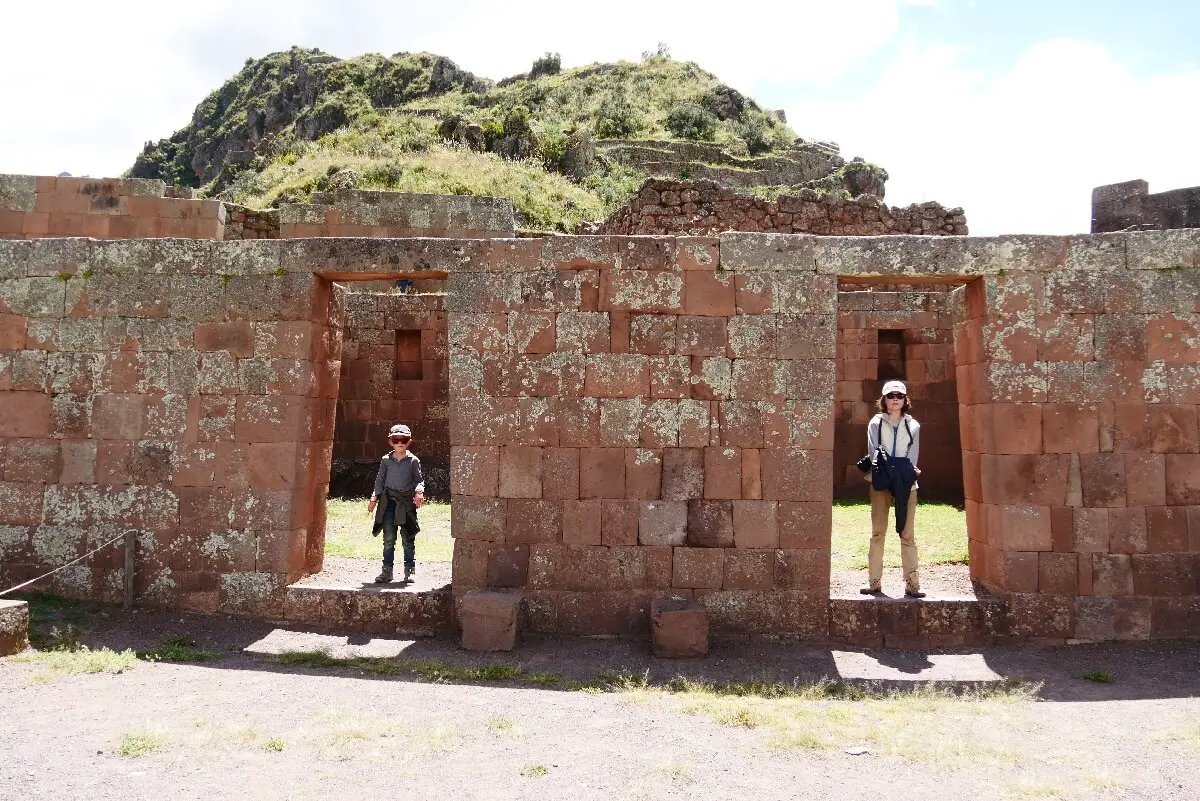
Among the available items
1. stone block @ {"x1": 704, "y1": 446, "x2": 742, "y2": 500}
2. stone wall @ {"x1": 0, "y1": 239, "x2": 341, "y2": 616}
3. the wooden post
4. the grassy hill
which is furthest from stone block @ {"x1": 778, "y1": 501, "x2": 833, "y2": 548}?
the grassy hill

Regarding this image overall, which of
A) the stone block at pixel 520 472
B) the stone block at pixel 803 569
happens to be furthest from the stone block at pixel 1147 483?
the stone block at pixel 520 472

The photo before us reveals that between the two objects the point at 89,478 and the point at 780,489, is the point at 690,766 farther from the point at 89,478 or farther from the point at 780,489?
the point at 89,478

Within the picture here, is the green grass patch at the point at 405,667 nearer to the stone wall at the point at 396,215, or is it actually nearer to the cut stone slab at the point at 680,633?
the cut stone slab at the point at 680,633

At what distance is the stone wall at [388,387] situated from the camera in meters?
14.0

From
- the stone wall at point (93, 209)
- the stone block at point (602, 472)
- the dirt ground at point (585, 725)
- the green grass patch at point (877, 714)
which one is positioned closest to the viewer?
the dirt ground at point (585, 725)

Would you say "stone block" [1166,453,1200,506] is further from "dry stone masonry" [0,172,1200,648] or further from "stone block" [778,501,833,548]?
"stone block" [778,501,833,548]

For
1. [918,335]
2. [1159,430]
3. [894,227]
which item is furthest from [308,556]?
[894,227]

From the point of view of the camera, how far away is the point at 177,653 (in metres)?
6.55

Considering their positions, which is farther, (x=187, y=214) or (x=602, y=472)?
(x=187, y=214)

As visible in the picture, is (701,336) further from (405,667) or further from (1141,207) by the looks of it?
(1141,207)

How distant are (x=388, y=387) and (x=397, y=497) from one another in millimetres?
6508

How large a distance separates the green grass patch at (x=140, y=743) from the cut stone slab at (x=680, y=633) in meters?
3.66

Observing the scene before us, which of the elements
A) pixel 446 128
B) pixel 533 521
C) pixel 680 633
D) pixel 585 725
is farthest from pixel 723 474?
pixel 446 128

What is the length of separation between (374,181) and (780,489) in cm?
1640
